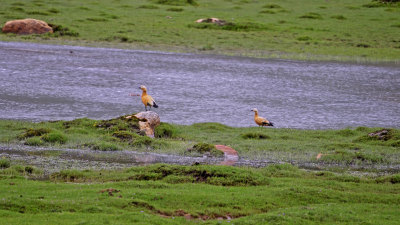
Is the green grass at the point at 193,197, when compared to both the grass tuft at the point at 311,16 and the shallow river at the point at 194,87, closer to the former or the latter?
the shallow river at the point at 194,87

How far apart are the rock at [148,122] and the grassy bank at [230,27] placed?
60.2 ft

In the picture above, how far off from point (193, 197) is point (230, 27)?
33.4 m

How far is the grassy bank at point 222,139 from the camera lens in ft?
47.9

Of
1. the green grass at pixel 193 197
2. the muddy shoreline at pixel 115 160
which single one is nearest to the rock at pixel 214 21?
the muddy shoreline at pixel 115 160

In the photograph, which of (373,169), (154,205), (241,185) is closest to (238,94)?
(373,169)

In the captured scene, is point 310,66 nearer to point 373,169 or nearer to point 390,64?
point 390,64

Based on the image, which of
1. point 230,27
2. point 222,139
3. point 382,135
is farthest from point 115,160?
point 230,27

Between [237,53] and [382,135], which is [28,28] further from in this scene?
[382,135]

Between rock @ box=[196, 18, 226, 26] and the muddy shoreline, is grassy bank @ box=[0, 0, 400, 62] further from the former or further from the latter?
the muddy shoreline

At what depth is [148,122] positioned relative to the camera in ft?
53.8

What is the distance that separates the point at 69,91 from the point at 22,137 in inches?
305

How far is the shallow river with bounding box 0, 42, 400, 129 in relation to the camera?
20062 mm

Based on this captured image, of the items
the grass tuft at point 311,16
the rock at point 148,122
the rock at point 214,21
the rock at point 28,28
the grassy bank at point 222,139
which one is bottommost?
the grassy bank at point 222,139

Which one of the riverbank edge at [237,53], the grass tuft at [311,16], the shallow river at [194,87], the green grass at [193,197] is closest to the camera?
the green grass at [193,197]
